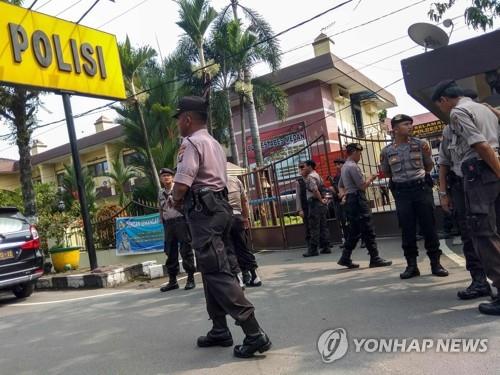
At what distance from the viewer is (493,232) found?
341 cm

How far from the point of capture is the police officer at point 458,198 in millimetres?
3896

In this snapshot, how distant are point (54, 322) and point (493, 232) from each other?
4472 mm

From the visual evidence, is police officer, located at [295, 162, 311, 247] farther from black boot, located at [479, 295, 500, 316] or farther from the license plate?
black boot, located at [479, 295, 500, 316]

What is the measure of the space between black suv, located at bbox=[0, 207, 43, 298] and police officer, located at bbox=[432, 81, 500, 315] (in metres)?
6.14

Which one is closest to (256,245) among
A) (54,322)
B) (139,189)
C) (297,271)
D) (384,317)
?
(297,271)

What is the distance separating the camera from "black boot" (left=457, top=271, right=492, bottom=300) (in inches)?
153

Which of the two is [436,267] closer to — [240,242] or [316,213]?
[240,242]

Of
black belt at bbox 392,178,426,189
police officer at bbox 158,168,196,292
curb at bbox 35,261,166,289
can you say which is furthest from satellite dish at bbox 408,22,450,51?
curb at bbox 35,261,166,289

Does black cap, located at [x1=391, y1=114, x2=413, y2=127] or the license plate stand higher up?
black cap, located at [x1=391, y1=114, x2=413, y2=127]

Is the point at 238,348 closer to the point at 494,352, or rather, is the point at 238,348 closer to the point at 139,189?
the point at 494,352

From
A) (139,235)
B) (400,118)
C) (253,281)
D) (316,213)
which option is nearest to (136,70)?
(139,235)

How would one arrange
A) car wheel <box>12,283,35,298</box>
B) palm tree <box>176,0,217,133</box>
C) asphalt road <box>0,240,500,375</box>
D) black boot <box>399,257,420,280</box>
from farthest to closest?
palm tree <box>176,0,217,133</box>
car wheel <box>12,283,35,298</box>
black boot <box>399,257,420,280</box>
asphalt road <box>0,240,500,375</box>

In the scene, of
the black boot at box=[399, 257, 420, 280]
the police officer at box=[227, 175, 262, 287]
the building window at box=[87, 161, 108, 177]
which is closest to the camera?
the black boot at box=[399, 257, 420, 280]

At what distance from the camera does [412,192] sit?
4969mm
